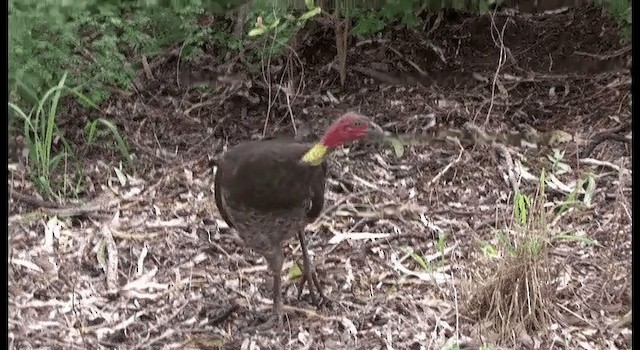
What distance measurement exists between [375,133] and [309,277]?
0.19 metres

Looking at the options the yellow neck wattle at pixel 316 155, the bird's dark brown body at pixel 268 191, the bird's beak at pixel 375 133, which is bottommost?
the bird's dark brown body at pixel 268 191

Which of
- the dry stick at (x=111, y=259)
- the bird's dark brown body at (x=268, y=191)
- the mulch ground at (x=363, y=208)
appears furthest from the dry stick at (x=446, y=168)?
the dry stick at (x=111, y=259)

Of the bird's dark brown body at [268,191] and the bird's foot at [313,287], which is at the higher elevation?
the bird's dark brown body at [268,191]

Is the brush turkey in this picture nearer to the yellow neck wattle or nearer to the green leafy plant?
the yellow neck wattle

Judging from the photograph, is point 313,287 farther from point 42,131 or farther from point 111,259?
point 42,131

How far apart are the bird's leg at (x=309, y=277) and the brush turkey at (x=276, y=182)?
0.03 m

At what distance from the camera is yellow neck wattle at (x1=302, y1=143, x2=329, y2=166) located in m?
0.99

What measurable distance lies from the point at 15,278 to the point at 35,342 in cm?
8

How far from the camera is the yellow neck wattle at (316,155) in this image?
39.1 inches

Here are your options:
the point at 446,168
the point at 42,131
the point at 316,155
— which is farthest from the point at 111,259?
the point at 446,168

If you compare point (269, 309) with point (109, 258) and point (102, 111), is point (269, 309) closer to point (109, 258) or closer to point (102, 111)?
point (109, 258)

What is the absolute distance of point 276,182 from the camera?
3.29ft

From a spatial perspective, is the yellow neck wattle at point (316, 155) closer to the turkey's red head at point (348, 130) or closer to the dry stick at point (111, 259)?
the turkey's red head at point (348, 130)

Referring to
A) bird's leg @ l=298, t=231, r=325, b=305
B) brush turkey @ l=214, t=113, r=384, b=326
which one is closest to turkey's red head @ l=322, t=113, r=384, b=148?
brush turkey @ l=214, t=113, r=384, b=326
